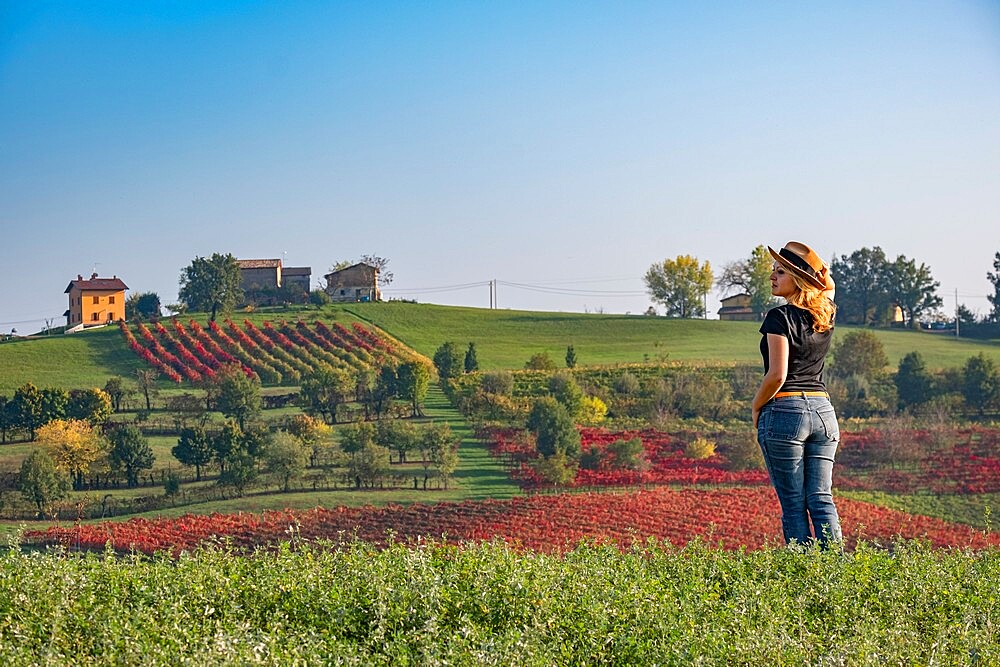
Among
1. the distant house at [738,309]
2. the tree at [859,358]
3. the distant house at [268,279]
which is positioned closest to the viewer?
the tree at [859,358]

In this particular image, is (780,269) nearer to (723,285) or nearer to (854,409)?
(854,409)

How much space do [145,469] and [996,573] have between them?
24.1 m

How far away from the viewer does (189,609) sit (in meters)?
4.56

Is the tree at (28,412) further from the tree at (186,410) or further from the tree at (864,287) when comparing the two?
the tree at (864,287)

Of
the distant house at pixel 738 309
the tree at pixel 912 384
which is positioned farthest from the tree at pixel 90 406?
the distant house at pixel 738 309

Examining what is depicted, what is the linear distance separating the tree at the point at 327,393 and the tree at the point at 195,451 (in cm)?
421

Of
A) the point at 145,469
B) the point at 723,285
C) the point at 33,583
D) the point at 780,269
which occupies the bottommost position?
the point at 145,469

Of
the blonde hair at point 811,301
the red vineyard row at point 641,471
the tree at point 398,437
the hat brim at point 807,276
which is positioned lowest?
the red vineyard row at point 641,471

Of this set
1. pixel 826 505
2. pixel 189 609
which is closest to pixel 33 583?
pixel 189 609

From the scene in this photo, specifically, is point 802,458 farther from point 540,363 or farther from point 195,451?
point 540,363

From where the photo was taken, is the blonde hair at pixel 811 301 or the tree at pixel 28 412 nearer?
the blonde hair at pixel 811 301

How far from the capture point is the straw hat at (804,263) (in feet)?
18.8

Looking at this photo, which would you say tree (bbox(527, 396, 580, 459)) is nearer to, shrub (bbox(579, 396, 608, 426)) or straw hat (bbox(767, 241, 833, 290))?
shrub (bbox(579, 396, 608, 426))

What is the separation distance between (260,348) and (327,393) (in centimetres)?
474
